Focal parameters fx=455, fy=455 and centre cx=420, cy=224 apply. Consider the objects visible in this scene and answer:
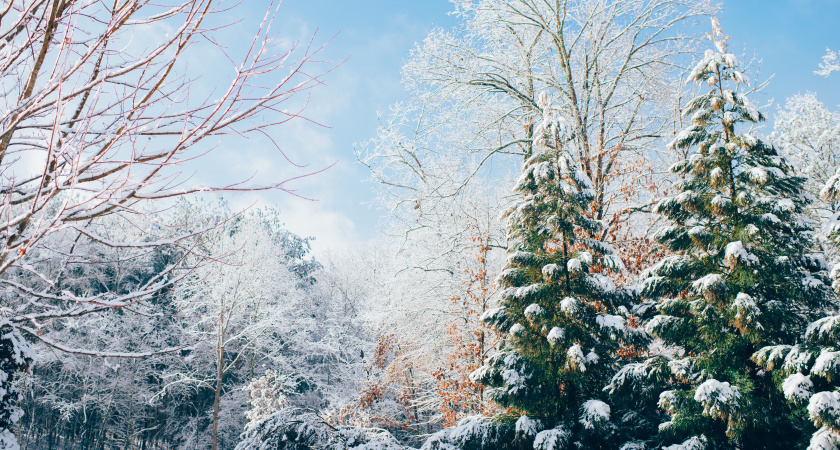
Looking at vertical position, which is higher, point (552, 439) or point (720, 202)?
point (720, 202)

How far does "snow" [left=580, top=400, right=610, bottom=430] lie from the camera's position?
6.28m

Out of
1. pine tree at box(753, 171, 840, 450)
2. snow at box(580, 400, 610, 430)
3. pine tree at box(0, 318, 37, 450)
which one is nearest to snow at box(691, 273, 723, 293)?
pine tree at box(753, 171, 840, 450)

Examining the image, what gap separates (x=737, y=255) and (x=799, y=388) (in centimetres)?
186

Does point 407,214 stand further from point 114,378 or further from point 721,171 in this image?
point 114,378

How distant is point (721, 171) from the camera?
7293 mm

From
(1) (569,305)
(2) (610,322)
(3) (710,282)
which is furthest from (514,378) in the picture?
(3) (710,282)

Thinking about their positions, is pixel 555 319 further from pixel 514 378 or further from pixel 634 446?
pixel 634 446

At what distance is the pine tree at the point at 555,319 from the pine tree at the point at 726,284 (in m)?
0.60

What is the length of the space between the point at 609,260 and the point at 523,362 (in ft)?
7.22

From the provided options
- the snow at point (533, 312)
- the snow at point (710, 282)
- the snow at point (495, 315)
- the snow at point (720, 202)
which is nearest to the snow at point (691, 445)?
the snow at point (710, 282)

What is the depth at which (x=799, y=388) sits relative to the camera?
552 centimetres

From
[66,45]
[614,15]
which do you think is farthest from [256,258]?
[66,45]

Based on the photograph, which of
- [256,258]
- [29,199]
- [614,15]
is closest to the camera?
[29,199]

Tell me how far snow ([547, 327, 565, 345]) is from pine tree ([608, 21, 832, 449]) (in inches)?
43.9
